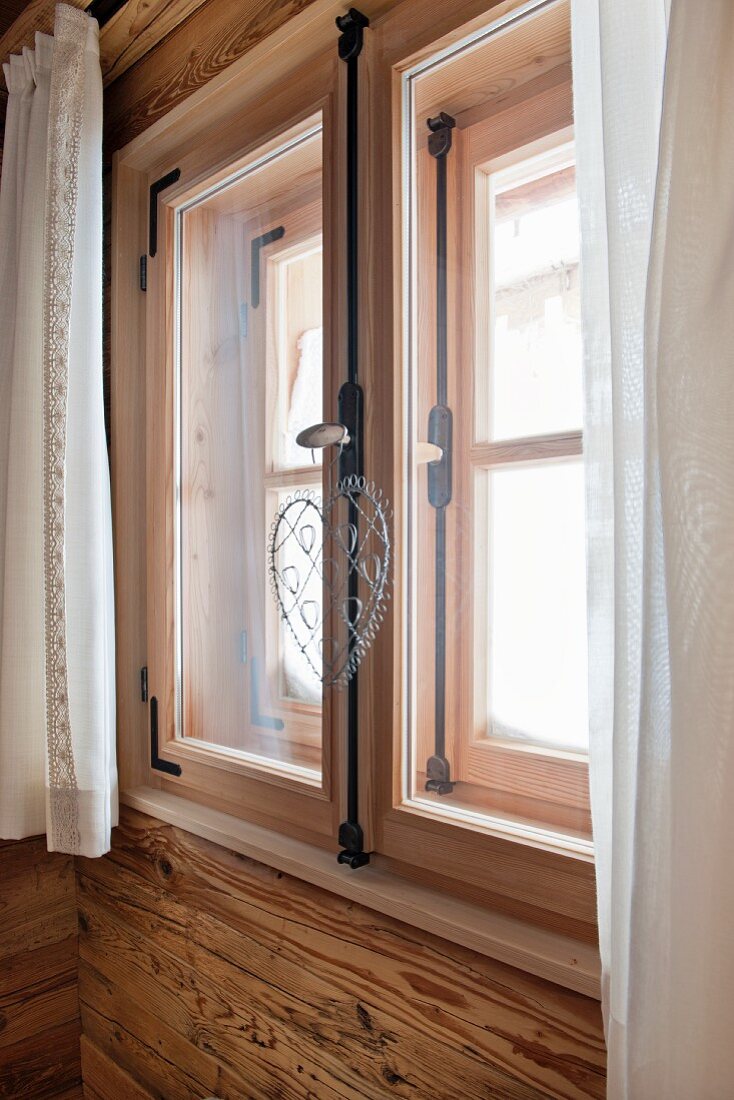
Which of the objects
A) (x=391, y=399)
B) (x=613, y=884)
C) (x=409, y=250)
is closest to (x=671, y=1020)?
(x=613, y=884)

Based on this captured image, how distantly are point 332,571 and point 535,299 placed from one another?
0.47 meters

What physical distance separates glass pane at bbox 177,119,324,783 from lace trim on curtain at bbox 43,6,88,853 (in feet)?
0.69

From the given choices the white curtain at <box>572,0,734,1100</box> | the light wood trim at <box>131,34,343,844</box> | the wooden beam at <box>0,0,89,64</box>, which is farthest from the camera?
the wooden beam at <box>0,0,89,64</box>

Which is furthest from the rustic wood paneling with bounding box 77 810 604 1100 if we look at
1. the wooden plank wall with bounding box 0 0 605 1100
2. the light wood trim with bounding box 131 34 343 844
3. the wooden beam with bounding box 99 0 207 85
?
the wooden beam with bounding box 99 0 207 85

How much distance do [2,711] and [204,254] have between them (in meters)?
0.92

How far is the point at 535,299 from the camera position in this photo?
37.6 inches

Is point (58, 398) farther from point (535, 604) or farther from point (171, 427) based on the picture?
point (535, 604)

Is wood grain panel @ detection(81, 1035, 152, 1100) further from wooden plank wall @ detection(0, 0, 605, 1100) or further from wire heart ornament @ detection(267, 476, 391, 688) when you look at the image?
wire heart ornament @ detection(267, 476, 391, 688)

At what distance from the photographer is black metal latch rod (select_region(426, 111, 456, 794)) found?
105 centimetres

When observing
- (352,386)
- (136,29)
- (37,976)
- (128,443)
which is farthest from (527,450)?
(37,976)

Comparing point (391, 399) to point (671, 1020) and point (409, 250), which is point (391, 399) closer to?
point (409, 250)

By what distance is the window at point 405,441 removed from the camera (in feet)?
3.08

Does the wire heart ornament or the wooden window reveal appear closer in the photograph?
the wire heart ornament

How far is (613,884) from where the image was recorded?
686 mm
